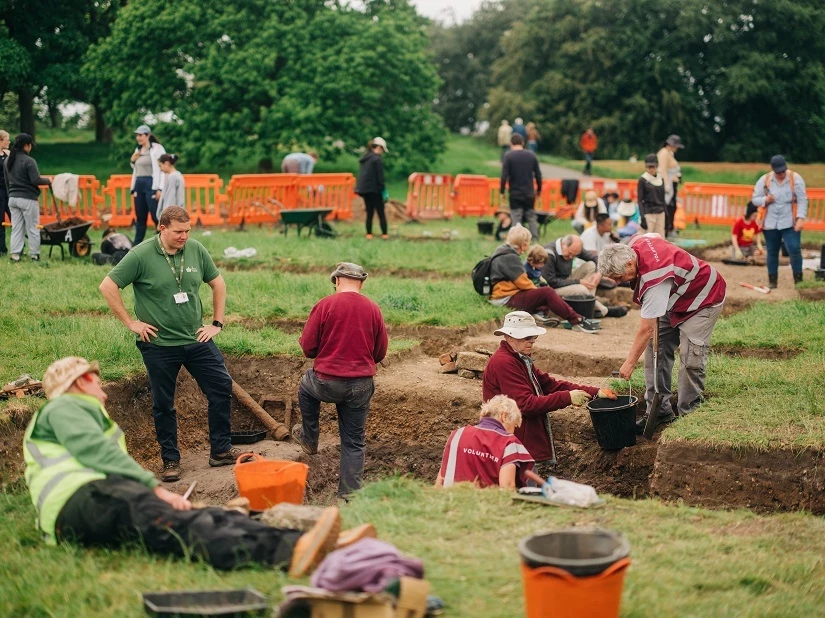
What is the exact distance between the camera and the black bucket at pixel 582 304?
46.1 ft

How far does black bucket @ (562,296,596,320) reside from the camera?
14.1m

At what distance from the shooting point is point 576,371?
475 inches

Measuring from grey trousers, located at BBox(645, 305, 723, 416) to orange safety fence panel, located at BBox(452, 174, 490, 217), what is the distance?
18.1m

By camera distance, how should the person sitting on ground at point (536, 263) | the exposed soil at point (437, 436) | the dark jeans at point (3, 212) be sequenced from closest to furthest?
the exposed soil at point (437, 436)
the person sitting on ground at point (536, 263)
the dark jeans at point (3, 212)

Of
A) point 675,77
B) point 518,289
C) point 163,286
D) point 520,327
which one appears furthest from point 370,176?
point 675,77

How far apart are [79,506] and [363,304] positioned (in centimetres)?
324

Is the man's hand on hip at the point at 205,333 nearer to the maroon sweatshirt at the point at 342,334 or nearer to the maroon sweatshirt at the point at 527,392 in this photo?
the maroon sweatshirt at the point at 342,334

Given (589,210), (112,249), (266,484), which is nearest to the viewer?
(266,484)

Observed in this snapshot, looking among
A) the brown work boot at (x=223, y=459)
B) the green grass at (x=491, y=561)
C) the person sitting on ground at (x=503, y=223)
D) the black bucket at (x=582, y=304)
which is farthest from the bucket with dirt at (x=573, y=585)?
the person sitting on ground at (x=503, y=223)

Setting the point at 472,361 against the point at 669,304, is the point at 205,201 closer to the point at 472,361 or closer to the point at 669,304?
the point at 472,361

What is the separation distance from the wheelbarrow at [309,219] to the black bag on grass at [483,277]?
7.49m

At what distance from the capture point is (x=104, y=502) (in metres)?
6.19

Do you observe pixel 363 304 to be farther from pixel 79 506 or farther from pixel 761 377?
pixel 761 377

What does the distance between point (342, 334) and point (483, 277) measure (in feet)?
18.0
